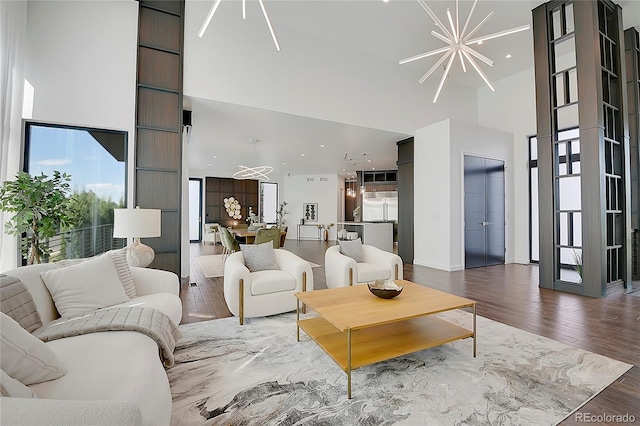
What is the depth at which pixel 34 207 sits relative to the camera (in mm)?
3072

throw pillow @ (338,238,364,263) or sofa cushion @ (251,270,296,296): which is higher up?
throw pillow @ (338,238,364,263)

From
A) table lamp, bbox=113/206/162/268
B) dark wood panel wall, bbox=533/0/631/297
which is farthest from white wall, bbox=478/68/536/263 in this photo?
table lamp, bbox=113/206/162/268

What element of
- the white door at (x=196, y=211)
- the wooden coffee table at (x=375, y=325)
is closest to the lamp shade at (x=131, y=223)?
the wooden coffee table at (x=375, y=325)

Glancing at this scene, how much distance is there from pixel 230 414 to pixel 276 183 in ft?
40.5

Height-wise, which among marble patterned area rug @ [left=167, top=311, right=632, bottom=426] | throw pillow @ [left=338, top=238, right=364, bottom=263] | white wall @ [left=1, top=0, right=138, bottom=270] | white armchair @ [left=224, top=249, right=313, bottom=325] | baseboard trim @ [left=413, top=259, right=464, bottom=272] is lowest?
marble patterned area rug @ [left=167, top=311, right=632, bottom=426]

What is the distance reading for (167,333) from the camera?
1.96m

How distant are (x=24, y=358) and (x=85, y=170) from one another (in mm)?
3907

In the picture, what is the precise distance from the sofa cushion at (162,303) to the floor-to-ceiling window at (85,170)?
98.1 inches

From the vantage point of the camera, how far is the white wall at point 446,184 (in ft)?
20.0

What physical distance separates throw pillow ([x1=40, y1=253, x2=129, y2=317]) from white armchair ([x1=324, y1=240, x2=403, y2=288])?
2.34 meters

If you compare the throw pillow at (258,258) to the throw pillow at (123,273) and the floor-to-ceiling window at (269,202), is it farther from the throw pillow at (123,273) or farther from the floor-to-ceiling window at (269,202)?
the floor-to-ceiling window at (269,202)

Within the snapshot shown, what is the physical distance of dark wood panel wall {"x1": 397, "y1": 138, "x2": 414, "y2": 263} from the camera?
7.21 meters

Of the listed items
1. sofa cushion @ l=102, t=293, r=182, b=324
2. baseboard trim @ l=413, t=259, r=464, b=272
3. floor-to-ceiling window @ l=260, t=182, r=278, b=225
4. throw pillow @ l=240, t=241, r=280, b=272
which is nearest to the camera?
sofa cushion @ l=102, t=293, r=182, b=324

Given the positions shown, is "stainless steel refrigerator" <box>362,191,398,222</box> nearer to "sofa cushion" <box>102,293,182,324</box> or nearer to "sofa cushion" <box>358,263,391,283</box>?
"sofa cushion" <box>358,263,391,283</box>
